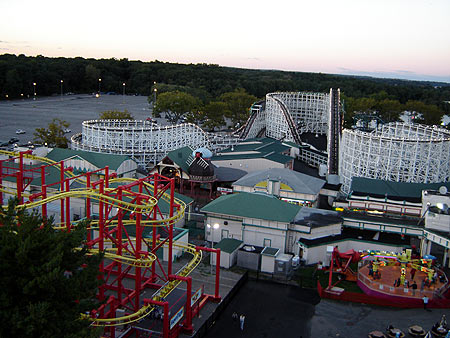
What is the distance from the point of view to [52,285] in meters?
11.8

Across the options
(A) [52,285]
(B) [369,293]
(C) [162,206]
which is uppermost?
(A) [52,285]

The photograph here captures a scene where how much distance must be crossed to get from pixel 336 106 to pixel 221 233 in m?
39.1

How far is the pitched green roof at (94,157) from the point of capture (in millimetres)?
36906

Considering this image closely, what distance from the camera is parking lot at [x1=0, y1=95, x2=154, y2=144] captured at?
7262cm

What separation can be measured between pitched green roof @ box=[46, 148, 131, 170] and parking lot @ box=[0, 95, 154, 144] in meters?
25.4

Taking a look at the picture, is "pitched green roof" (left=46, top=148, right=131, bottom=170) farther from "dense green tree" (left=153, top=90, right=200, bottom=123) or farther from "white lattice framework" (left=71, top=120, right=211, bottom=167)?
"dense green tree" (left=153, top=90, right=200, bottom=123)

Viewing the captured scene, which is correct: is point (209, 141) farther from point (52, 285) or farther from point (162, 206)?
point (52, 285)

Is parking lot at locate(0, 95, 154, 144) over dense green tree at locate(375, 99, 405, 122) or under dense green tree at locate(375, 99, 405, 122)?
under

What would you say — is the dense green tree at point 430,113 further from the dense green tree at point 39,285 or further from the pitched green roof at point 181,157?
the dense green tree at point 39,285

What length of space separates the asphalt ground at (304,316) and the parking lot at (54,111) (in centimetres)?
4854

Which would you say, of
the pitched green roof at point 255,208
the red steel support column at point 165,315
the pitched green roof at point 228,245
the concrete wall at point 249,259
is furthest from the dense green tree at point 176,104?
the red steel support column at point 165,315

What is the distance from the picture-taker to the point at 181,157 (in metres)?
40.0

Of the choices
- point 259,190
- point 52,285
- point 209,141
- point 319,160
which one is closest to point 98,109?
point 209,141

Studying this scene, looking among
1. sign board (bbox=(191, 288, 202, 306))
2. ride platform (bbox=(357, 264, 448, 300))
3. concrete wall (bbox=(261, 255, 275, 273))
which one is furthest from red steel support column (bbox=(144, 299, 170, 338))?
ride platform (bbox=(357, 264, 448, 300))
